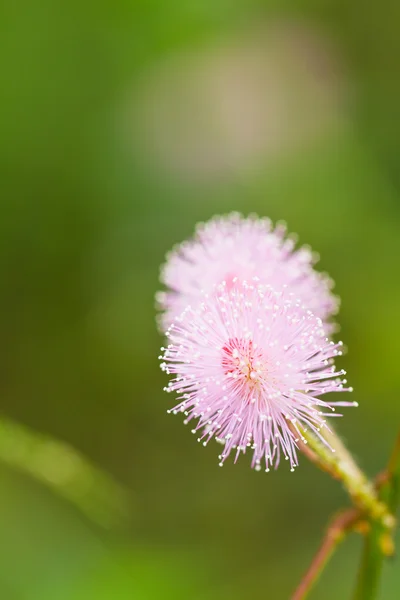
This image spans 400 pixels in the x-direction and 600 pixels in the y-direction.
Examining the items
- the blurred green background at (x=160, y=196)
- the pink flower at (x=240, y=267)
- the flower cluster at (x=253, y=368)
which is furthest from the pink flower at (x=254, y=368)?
the blurred green background at (x=160, y=196)

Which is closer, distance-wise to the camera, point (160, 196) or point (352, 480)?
point (352, 480)

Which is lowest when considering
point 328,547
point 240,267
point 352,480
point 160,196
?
point 328,547

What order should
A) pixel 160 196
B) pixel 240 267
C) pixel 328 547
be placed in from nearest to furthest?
pixel 328 547, pixel 240 267, pixel 160 196

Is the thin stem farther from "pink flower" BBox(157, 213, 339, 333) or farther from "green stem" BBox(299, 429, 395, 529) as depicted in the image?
"pink flower" BBox(157, 213, 339, 333)

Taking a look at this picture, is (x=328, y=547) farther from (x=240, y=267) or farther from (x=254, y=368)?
(x=240, y=267)

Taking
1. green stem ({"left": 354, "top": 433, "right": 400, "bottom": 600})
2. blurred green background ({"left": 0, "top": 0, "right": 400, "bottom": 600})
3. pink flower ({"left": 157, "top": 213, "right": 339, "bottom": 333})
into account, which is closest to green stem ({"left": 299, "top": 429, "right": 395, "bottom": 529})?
green stem ({"left": 354, "top": 433, "right": 400, "bottom": 600})

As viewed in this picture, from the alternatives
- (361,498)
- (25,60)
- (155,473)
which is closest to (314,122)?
(25,60)

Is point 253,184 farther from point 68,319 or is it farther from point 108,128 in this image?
point 68,319

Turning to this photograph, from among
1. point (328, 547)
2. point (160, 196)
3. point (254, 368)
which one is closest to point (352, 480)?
point (328, 547)

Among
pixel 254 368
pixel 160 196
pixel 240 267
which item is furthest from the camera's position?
pixel 160 196
